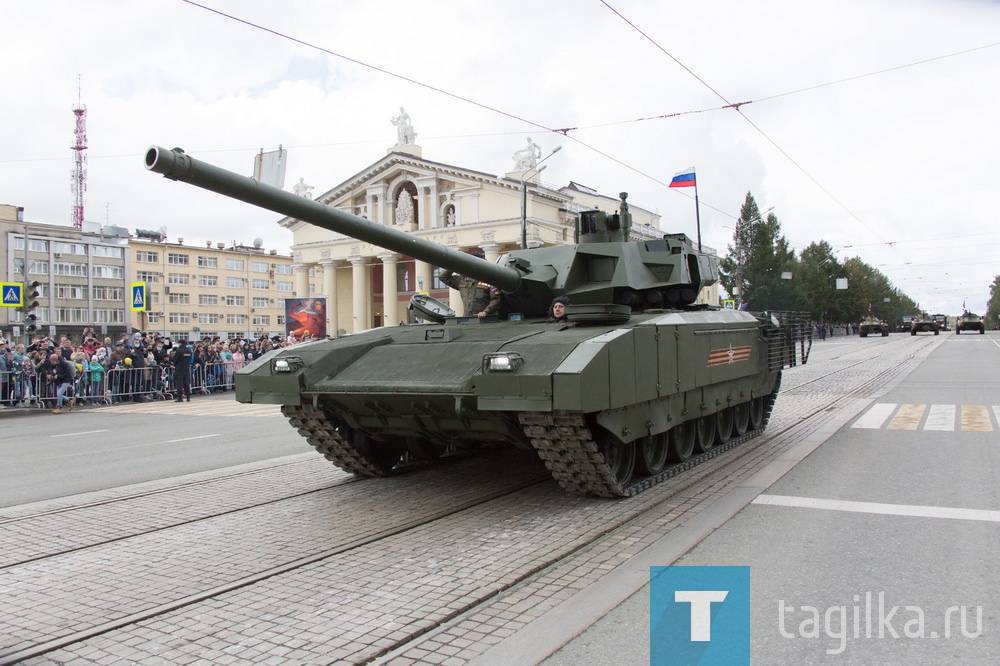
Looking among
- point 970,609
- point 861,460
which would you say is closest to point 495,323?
point 861,460

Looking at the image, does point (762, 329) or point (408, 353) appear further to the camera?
point (762, 329)

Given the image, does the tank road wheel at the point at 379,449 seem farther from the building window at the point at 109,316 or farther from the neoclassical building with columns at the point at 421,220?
the building window at the point at 109,316

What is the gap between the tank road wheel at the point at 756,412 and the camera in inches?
451

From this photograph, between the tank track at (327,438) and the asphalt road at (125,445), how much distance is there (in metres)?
2.28

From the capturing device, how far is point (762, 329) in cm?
1141

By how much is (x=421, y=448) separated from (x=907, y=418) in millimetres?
8228

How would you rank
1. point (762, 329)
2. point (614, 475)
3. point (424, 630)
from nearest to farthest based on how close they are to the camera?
point (424, 630) → point (614, 475) → point (762, 329)

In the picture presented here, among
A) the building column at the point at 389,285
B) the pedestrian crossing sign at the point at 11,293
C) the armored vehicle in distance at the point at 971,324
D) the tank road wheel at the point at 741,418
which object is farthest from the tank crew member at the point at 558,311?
the armored vehicle in distance at the point at 971,324

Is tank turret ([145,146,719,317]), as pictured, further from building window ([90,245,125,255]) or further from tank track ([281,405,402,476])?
building window ([90,245,125,255])

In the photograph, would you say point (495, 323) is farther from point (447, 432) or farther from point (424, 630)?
point (424, 630)

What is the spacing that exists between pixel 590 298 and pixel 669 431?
1.62 metres

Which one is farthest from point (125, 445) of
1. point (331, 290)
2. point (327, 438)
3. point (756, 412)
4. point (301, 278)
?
point (301, 278)

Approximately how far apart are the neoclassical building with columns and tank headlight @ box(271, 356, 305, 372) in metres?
36.6

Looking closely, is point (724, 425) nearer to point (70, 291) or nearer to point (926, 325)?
point (70, 291)
